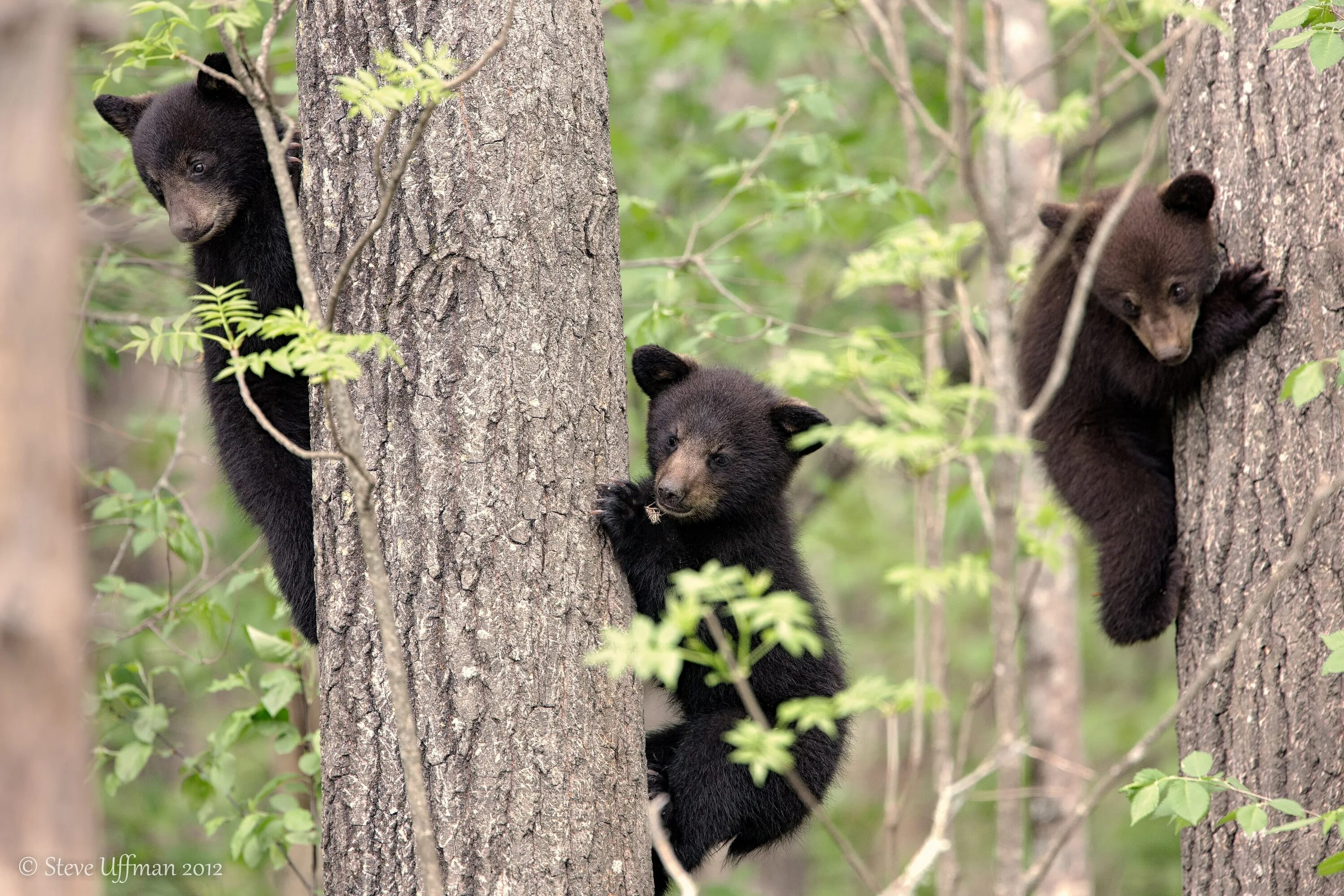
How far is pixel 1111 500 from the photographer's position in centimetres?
461

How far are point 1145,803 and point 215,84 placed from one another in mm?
4161

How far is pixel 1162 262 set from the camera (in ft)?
14.3

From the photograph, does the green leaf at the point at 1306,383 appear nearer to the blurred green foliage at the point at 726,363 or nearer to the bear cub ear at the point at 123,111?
the blurred green foliage at the point at 726,363

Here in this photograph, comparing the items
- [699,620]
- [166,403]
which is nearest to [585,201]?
[699,620]

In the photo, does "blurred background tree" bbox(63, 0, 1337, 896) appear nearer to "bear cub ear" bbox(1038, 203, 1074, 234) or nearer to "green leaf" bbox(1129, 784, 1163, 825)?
"green leaf" bbox(1129, 784, 1163, 825)

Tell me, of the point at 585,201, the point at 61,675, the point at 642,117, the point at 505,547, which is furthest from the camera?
the point at 642,117

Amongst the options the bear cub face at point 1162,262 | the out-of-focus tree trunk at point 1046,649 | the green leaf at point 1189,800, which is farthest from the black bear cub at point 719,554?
the out-of-focus tree trunk at point 1046,649

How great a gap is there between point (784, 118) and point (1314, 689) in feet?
11.3

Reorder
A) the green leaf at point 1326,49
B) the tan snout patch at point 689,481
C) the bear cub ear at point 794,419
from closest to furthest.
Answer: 1. the green leaf at point 1326,49
2. the tan snout patch at point 689,481
3. the bear cub ear at point 794,419

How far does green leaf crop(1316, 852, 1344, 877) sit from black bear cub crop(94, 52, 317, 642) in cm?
331

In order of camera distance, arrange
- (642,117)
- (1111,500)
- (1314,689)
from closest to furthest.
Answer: (1314,689), (1111,500), (642,117)

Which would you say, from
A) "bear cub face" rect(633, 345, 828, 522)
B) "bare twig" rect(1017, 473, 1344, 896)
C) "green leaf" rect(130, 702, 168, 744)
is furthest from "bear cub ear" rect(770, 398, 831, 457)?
"green leaf" rect(130, 702, 168, 744)

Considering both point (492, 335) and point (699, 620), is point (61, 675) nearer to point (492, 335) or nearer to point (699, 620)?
point (492, 335)

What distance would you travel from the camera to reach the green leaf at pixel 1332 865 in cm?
303
